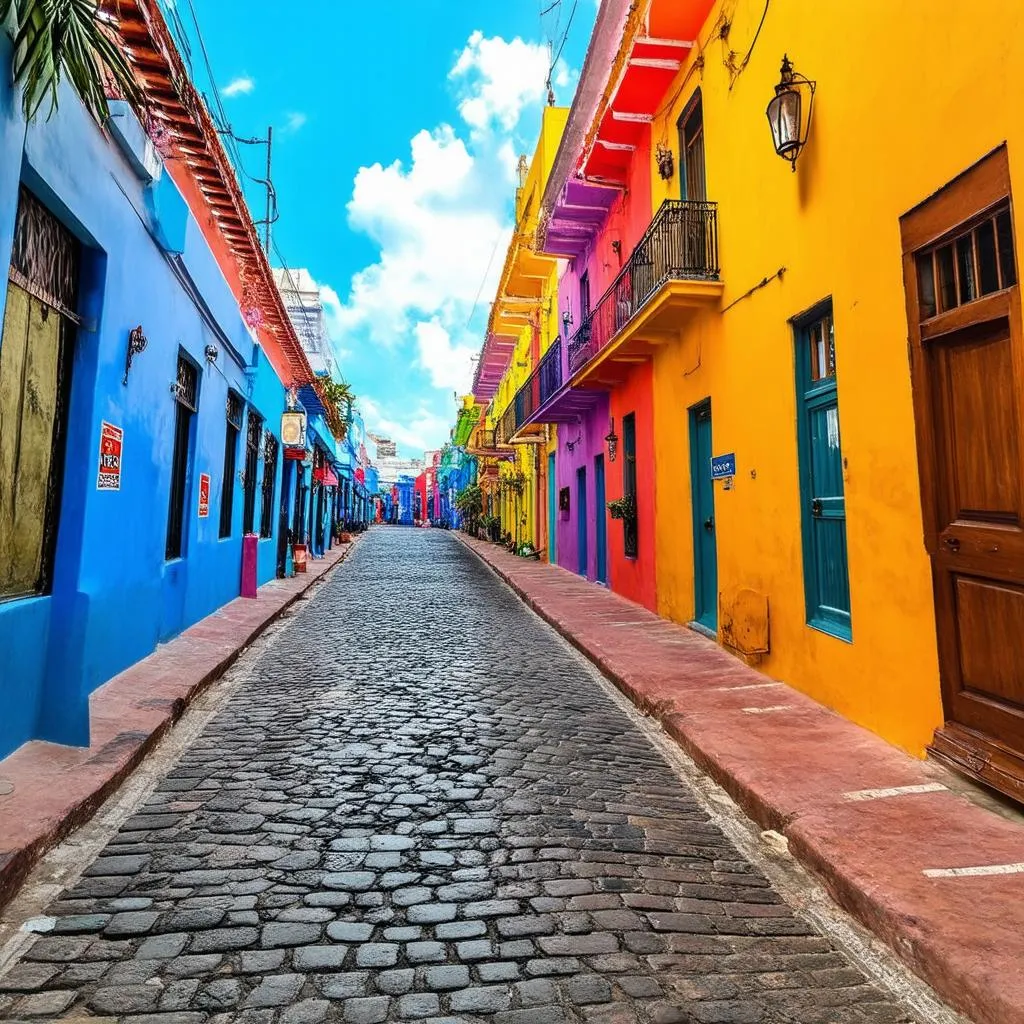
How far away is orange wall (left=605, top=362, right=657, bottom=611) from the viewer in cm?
1053

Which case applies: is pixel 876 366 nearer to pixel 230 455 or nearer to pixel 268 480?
pixel 230 455

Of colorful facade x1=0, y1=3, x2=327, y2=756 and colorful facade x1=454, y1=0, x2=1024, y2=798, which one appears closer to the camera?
colorful facade x1=454, y1=0, x2=1024, y2=798

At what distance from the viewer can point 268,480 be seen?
1446 centimetres

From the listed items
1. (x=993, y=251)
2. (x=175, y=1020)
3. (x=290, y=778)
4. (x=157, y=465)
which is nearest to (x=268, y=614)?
(x=157, y=465)

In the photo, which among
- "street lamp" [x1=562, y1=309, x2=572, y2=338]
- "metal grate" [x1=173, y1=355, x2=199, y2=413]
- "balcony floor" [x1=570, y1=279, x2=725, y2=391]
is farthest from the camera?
"street lamp" [x1=562, y1=309, x2=572, y2=338]

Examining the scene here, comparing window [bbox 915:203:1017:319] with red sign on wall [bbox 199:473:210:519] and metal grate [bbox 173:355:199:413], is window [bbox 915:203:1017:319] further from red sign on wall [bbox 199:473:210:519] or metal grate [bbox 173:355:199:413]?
red sign on wall [bbox 199:473:210:519]

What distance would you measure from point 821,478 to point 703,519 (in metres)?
2.91

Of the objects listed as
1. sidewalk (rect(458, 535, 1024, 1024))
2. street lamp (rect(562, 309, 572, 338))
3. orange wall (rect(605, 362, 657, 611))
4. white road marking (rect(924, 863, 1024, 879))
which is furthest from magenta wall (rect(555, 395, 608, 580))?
white road marking (rect(924, 863, 1024, 879))

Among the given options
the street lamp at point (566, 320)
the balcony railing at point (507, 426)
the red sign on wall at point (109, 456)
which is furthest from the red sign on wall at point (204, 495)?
the balcony railing at point (507, 426)

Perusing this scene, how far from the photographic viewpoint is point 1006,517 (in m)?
3.63

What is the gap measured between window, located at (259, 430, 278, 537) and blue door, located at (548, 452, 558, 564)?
723 centimetres

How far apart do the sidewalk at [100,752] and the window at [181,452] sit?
3.62ft

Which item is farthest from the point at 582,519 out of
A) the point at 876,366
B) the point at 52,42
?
the point at 52,42

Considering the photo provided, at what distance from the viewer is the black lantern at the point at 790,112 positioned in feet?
18.3
